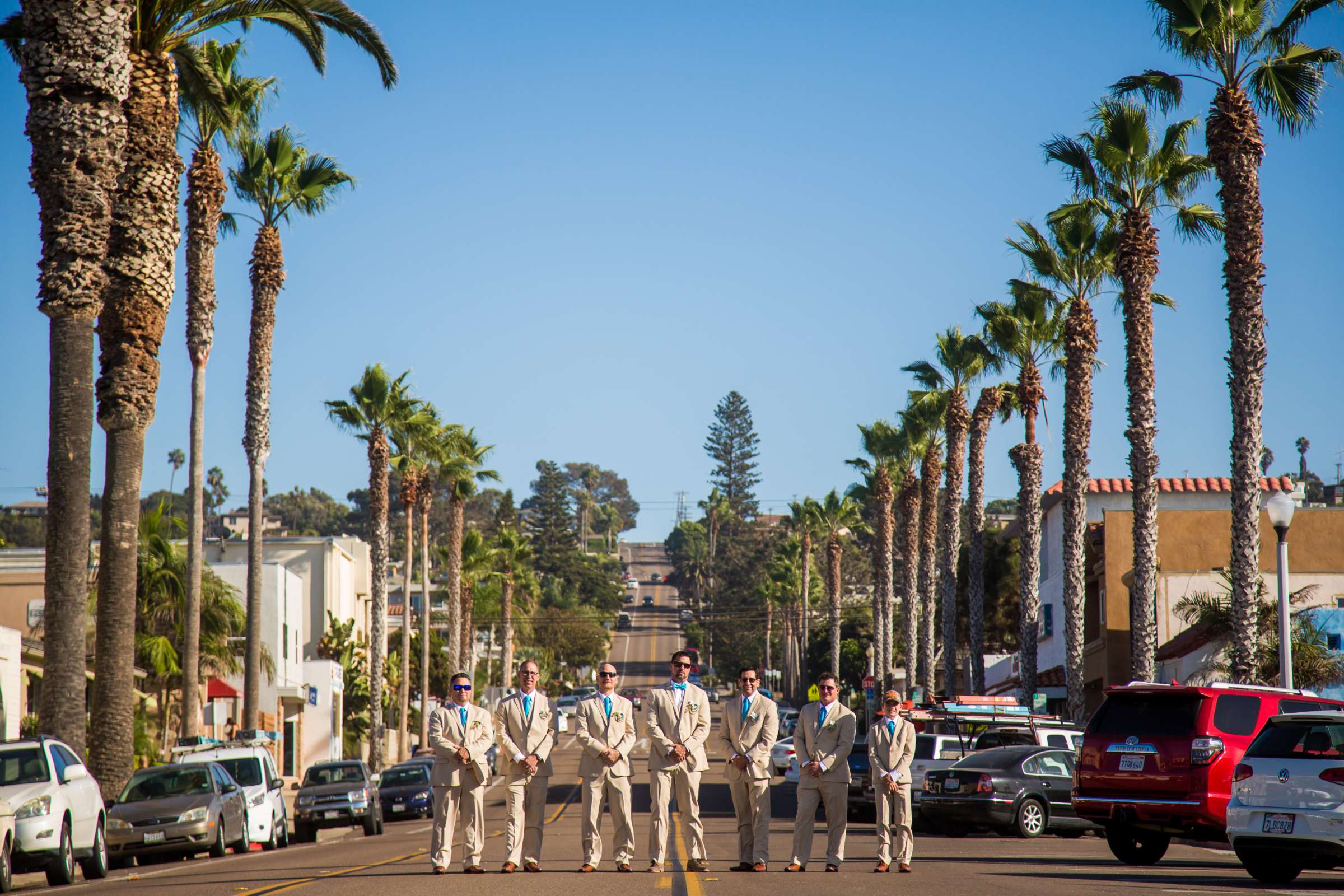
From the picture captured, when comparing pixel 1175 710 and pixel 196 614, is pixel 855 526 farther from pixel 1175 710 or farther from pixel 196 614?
pixel 1175 710

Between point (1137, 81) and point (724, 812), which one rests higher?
point (1137, 81)

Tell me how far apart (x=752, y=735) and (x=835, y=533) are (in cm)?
6580

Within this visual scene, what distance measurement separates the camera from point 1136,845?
17.2 meters

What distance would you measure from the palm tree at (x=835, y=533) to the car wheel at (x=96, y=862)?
6024 cm

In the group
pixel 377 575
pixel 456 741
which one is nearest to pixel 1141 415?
pixel 456 741

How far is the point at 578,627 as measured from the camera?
123 m

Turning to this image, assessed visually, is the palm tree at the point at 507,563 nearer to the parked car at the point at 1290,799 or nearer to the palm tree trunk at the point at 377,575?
the palm tree trunk at the point at 377,575

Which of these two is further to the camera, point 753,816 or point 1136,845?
point 1136,845

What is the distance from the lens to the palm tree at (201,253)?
30891 mm

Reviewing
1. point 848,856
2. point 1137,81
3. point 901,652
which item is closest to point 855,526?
point 901,652

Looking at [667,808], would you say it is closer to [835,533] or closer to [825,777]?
[825,777]

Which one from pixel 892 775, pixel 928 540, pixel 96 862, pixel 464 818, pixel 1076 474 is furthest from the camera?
pixel 928 540

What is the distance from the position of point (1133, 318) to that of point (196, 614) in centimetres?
2024

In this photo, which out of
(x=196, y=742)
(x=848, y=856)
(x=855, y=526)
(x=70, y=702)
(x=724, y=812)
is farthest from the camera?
(x=855, y=526)
